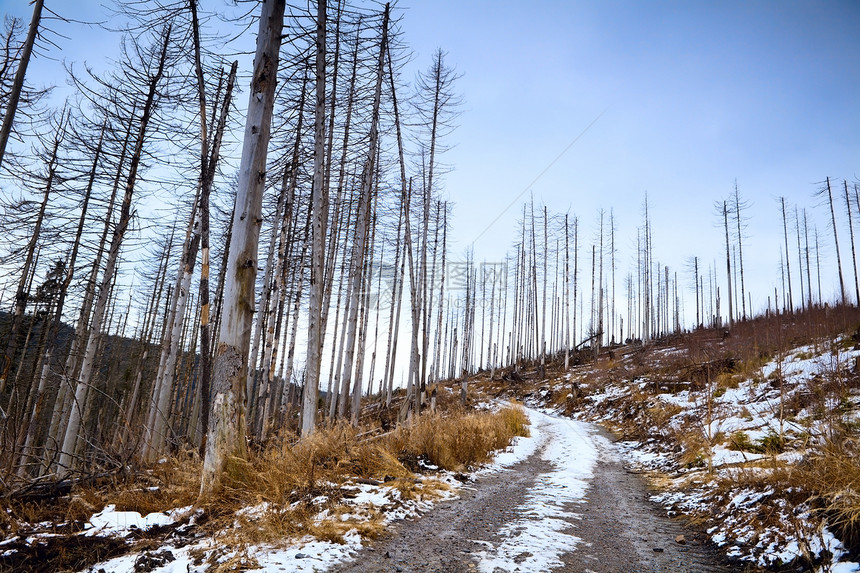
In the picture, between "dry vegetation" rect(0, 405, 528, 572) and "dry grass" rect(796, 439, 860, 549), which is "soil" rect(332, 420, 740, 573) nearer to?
"dry vegetation" rect(0, 405, 528, 572)

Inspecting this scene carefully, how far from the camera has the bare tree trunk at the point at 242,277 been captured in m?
4.05

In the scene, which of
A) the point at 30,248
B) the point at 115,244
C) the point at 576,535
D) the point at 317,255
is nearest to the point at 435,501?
the point at 576,535

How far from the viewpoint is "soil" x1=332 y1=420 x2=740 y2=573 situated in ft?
9.57

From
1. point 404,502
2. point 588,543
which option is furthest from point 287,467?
point 588,543

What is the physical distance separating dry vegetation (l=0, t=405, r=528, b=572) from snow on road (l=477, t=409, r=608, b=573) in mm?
1093

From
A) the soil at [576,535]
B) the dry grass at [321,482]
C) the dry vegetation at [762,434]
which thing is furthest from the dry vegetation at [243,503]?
the dry vegetation at [762,434]

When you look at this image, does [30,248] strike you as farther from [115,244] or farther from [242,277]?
[242,277]

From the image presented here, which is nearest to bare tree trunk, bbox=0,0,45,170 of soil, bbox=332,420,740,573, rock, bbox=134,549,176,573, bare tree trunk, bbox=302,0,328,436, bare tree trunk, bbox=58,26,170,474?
bare tree trunk, bbox=58,26,170,474

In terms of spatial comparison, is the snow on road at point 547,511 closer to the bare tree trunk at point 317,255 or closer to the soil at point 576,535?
the soil at point 576,535

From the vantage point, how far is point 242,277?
4.26m

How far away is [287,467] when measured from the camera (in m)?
4.35

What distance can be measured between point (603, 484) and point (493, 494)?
86.4 inches

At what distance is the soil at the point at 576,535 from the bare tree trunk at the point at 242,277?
1939mm

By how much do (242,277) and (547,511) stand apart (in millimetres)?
4306
